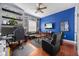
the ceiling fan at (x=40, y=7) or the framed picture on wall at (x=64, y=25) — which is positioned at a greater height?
the ceiling fan at (x=40, y=7)

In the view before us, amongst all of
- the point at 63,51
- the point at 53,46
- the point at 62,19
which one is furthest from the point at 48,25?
the point at 63,51

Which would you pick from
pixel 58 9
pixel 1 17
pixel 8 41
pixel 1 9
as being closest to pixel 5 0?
pixel 1 9

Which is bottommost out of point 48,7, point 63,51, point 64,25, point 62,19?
point 63,51

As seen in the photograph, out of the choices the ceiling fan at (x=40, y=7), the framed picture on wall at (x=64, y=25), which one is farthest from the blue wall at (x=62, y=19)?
the ceiling fan at (x=40, y=7)

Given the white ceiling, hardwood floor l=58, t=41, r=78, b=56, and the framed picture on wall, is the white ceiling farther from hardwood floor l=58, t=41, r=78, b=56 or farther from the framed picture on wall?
hardwood floor l=58, t=41, r=78, b=56

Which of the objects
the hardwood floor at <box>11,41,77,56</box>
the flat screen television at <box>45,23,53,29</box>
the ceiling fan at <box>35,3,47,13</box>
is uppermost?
the ceiling fan at <box>35,3,47,13</box>

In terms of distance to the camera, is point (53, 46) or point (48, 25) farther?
point (48, 25)

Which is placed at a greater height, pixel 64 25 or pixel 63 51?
pixel 64 25

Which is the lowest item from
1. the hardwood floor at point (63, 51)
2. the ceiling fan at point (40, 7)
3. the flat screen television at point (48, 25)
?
the hardwood floor at point (63, 51)

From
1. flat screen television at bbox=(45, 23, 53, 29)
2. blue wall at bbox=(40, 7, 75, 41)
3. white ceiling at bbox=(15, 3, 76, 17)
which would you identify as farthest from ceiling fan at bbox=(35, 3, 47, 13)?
flat screen television at bbox=(45, 23, 53, 29)

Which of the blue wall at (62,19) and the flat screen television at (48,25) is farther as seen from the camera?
the flat screen television at (48,25)

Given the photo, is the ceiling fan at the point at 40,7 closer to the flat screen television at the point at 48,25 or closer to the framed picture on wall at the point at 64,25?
the flat screen television at the point at 48,25

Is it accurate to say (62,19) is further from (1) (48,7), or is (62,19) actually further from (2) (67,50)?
(2) (67,50)

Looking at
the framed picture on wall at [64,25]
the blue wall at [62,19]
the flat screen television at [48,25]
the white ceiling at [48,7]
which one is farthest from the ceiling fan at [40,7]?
the framed picture on wall at [64,25]
